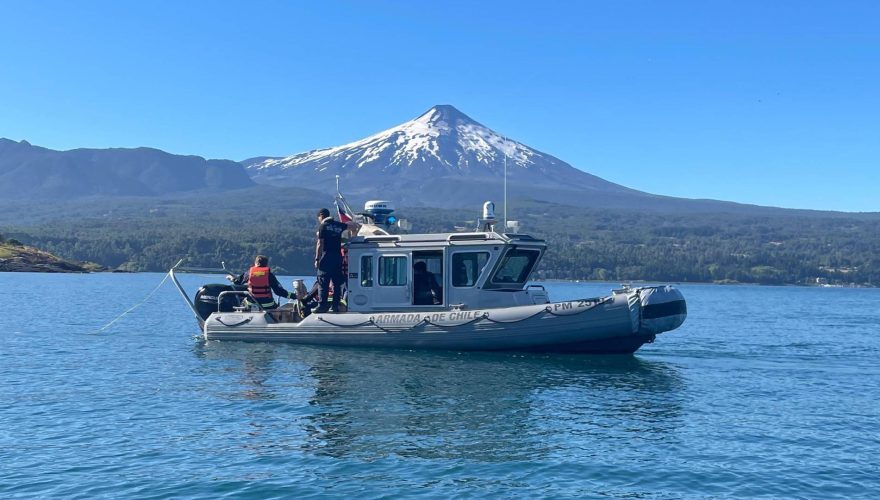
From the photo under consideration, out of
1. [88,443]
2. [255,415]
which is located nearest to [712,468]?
[255,415]

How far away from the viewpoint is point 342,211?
24.9m

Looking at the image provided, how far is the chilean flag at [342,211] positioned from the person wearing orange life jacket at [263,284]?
2479 mm

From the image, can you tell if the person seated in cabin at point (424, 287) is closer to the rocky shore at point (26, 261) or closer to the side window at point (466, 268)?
the side window at point (466, 268)

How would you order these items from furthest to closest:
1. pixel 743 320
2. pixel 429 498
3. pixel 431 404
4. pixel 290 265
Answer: pixel 290 265 < pixel 743 320 < pixel 431 404 < pixel 429 498

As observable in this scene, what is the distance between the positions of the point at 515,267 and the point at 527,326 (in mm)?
2170

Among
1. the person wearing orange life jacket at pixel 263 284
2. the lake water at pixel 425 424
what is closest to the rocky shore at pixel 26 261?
the lake water at pixel 425 424

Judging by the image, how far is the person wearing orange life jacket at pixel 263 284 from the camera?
2345cm

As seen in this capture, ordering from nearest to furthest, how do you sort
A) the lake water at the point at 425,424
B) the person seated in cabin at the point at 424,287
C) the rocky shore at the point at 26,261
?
the lake water at the point at 425,424, the person seated in cabin at the point at 424,287, the rocky shore at the point at 26,261

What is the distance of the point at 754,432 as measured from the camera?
14086 millimetres

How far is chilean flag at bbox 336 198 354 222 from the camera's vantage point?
24.2 m

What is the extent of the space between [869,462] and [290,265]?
116221 mm

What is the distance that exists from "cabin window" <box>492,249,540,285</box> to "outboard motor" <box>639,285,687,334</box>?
319 cm

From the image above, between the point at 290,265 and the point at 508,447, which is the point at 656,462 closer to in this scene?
the point at 508,447

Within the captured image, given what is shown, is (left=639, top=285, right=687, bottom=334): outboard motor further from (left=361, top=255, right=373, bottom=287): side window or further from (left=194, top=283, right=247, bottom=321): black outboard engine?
(left=194, top=283, right=247, bottom=321): black outboard engine
